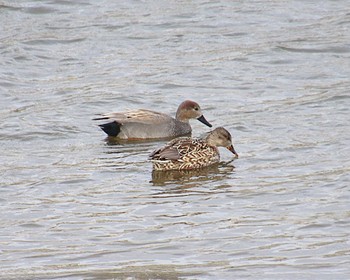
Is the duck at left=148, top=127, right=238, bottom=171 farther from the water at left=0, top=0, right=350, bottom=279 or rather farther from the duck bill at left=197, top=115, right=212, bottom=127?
the duck bill at left=197, top=115, right=212, bottom=127

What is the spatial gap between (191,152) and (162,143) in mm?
1628

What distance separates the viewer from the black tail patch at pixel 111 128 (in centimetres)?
1362

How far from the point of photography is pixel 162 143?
13.8 meters

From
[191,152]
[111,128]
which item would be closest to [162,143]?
[111,128]

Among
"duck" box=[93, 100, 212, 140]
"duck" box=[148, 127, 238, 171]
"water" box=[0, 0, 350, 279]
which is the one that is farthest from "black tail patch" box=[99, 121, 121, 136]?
"duck" box=[148, 127, 238, 171]

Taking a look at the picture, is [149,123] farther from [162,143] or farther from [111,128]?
[111,128]

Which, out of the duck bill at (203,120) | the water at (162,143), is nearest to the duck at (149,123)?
the duck bill at (203,120)

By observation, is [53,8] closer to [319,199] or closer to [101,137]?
[101,137]

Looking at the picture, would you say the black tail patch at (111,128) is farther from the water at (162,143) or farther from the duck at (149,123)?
the water at (162,143)

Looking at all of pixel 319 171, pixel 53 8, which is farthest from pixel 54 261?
pixel 53 8

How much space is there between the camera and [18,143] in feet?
43.3

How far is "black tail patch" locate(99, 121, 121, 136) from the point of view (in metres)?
13.6

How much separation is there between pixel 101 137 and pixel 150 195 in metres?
3.19

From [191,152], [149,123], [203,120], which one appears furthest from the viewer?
[203,120]
